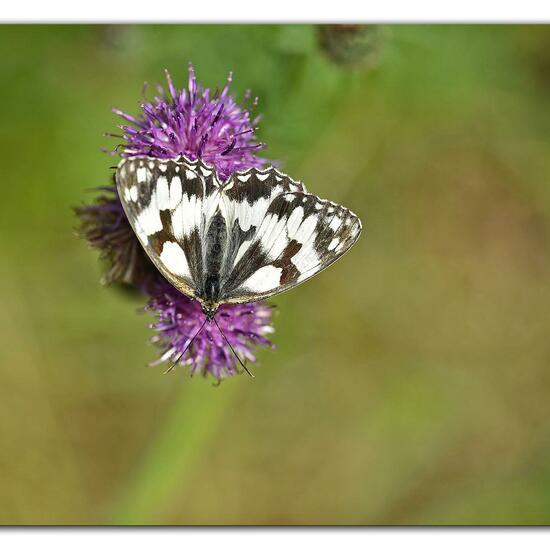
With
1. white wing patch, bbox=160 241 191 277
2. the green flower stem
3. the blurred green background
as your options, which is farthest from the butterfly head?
the green flower stem

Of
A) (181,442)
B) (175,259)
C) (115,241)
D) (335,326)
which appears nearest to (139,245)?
(115,241)

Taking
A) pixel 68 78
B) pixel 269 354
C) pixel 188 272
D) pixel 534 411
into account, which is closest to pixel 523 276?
pixel 534 411

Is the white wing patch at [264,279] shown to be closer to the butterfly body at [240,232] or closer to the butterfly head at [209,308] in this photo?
the butterfly body at [240,232]

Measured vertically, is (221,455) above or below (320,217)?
below

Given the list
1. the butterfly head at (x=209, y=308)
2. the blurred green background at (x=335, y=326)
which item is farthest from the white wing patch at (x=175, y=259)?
the blurred green background at (x=335, y=326)

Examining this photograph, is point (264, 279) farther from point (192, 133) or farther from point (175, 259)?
point (192, 133)
